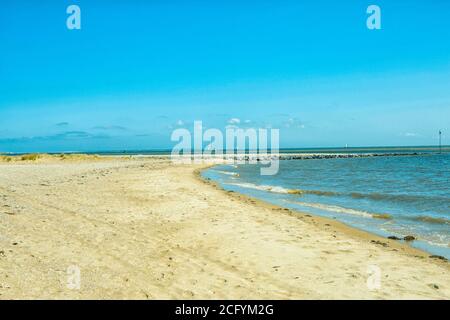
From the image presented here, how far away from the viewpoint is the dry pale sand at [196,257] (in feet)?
24.5

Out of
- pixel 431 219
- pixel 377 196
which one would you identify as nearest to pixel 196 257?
pixel 431 219

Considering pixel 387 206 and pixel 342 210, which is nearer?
pixel 342 210

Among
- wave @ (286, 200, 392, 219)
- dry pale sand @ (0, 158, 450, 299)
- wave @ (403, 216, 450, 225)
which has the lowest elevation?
wave @ (403, 216, 450, 225)

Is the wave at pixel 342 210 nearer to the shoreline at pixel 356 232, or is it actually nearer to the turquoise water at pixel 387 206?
the turquoise water at pixel 387 206

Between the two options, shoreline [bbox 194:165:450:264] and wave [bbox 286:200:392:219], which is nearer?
shoreline [bbox 194:165:450:264]

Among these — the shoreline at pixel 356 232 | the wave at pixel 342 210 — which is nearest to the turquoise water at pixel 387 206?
the wave at pixel 342 210

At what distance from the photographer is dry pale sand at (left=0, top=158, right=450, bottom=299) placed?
7461mm

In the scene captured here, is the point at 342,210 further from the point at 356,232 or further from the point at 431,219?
the point at 356,232

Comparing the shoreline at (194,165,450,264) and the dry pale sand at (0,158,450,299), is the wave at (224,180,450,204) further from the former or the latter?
the dry pale sand at (0,158,450,299)

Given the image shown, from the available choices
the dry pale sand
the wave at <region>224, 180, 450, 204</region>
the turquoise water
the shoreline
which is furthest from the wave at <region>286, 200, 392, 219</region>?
the wave at <region>224, 180, 450, 204</region>

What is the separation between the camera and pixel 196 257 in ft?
32.3
